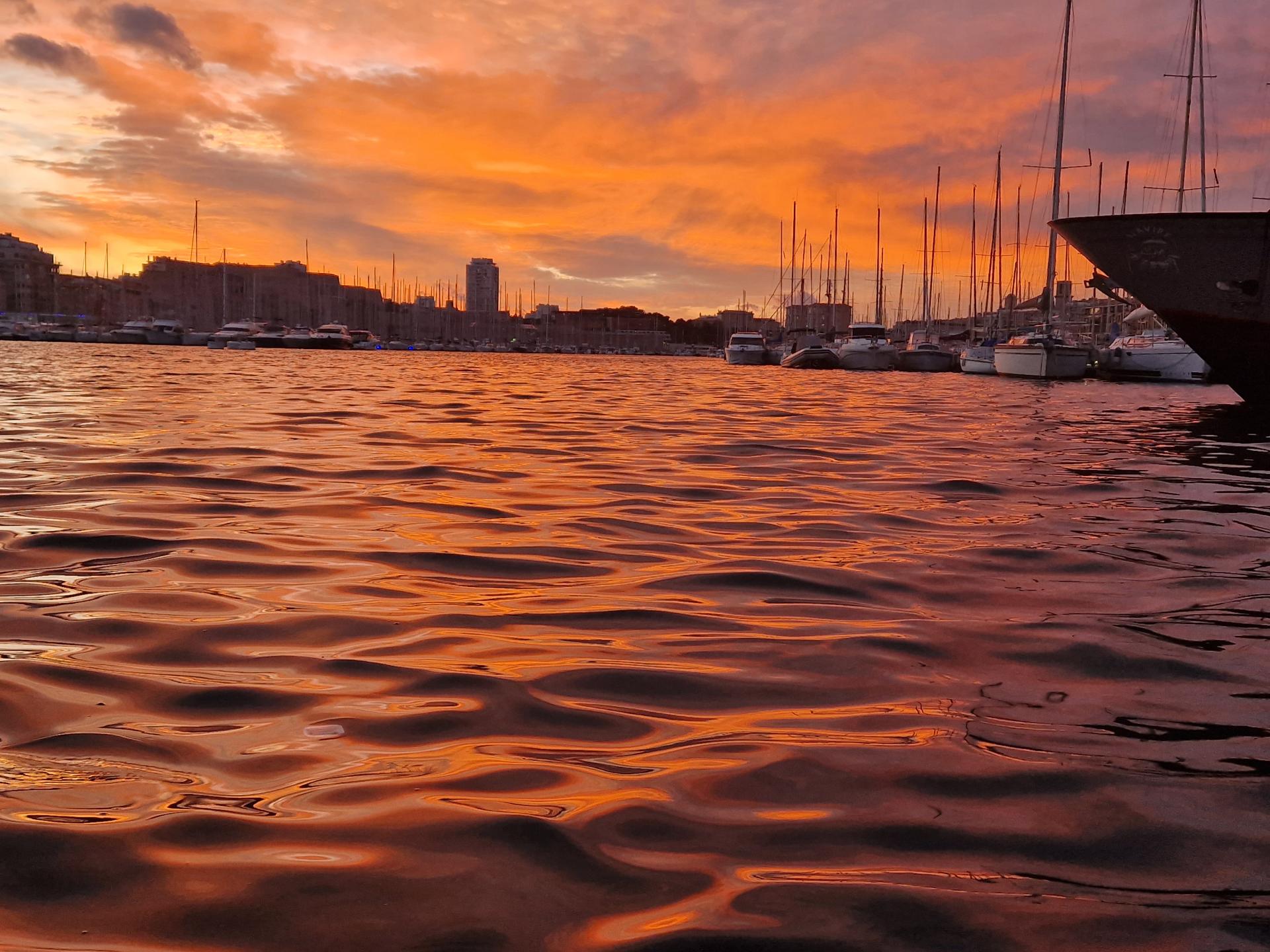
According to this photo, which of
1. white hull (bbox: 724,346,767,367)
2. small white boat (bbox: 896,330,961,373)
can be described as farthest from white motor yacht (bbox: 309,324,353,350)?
small white boat (bbox: 896,330,961,373)

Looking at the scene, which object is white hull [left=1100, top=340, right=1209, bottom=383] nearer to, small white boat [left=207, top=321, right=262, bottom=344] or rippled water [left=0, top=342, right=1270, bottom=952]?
rippled water [left=0, top=342, right=1270, bottom=952]

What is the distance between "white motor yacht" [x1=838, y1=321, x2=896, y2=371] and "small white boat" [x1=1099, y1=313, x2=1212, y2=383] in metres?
13.4

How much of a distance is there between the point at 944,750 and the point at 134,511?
4.86 m

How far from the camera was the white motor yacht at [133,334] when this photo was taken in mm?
89188

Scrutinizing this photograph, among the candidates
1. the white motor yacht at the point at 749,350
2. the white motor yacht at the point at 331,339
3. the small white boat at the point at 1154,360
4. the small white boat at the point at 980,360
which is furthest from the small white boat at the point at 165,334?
the small white boat at the point at 1154,360

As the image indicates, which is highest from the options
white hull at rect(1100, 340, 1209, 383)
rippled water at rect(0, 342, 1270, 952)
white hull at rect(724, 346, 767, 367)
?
white hull at rect(724, 346, 767, 367)

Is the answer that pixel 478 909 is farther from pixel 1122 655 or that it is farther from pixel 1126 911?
pixel 1122 655

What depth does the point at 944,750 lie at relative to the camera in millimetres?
2264

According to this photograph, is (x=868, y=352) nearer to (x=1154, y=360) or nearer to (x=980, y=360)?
(x=980, y=360)

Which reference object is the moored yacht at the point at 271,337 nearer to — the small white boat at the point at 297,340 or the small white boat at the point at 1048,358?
the small white boat at the point at 297,340

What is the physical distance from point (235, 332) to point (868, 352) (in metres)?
62.9

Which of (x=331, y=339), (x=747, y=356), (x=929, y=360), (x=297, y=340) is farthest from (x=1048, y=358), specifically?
(x=297, y=340)

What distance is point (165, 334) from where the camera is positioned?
88625 mm

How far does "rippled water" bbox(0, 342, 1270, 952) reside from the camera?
1562 millimetres
